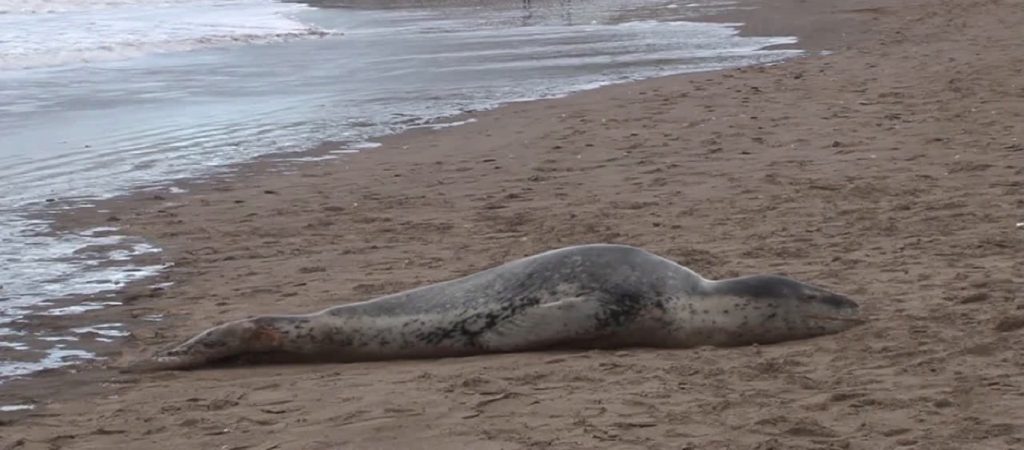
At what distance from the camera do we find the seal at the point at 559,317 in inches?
209

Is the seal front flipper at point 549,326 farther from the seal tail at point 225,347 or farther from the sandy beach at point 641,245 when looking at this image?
the seal tail at point 225,347

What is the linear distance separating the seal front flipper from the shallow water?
182cm

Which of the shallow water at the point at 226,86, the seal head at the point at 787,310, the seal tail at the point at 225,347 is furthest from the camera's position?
the shallow water at the point at 226,86

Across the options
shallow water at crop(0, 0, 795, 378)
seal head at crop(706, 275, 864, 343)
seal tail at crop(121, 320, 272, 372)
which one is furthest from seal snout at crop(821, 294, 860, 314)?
shallow water at crop(0, 0, 795, 378)

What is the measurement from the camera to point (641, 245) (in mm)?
7176

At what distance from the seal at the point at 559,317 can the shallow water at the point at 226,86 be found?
950 mm

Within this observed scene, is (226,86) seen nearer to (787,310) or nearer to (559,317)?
(559,317)

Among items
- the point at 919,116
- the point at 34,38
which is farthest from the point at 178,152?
the point at 34,38

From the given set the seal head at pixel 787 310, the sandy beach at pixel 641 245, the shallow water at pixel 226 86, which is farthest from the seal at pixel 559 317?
the shallow water at pixel 226 86

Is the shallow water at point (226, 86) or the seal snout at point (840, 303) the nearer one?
the seal snout at point (840, 303)

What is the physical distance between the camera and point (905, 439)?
387cm

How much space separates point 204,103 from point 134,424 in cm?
1005

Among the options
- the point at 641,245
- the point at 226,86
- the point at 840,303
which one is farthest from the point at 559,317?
the point at 226,86

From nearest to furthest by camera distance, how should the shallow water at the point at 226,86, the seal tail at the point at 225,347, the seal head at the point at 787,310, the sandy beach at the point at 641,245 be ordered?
the sandy beach at the point at 641,245 → the seal head at the point at 787,310 → the seal tail at the point at 225,347 → the shallow water at the point at 226,86
